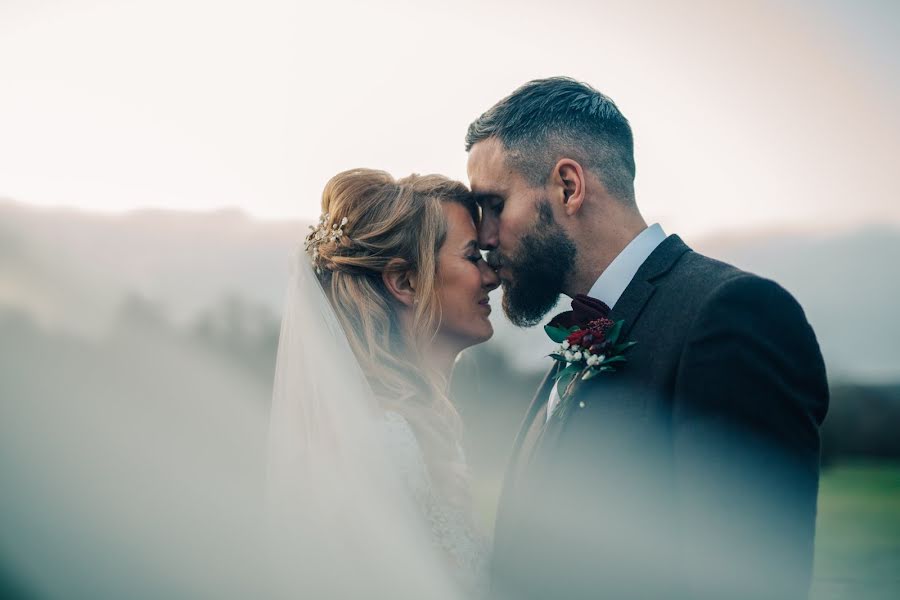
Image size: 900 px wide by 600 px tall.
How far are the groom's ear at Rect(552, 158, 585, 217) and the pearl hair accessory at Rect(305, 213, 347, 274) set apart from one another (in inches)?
43.2

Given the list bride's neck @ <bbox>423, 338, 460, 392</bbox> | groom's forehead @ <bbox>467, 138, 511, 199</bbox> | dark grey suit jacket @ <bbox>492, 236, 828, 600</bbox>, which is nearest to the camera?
dark grey suit jacket @ <bbox>492, 236, 828, 600</bbox>

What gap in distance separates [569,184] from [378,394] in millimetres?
1334

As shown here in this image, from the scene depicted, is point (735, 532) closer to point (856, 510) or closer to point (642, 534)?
point (642, 534)

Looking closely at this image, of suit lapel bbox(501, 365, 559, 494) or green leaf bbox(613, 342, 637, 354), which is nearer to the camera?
green leaf bbox(613, 342, 637, 354)

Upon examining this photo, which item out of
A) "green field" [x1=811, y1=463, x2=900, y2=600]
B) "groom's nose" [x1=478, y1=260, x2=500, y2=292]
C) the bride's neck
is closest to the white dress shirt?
"groom's nose" [x1=478, y1=260, x2=500, y2=292]

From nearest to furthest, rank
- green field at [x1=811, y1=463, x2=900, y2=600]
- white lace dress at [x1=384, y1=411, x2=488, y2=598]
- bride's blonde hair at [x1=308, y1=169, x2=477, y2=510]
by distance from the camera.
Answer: white lace dress at [x1=384, y1=411, x2=488, y2=598] → bride's blonde hair at [x1=308, y1=169, x2=477, y2=510] → green field at [x1=811, y1=463, x2=900, y2=600]

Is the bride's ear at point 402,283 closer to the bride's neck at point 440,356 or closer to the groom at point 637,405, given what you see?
the bride's neck at point 440,356

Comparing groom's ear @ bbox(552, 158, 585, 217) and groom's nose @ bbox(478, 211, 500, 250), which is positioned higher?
groom's ear @ bbox(552, 158, 585, 217)

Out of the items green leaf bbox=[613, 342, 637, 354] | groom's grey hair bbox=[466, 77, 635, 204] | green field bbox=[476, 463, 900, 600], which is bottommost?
green field bbox=[476, 463, 900, 600]

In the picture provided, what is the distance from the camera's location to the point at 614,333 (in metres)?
3.07

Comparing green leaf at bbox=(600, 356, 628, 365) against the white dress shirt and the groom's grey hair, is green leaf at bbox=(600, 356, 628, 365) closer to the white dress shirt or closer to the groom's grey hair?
the white dress shirt

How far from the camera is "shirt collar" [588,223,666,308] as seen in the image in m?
3.33

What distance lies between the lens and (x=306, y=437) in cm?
356

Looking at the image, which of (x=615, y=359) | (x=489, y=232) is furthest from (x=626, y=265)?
(x=489, y=232)
